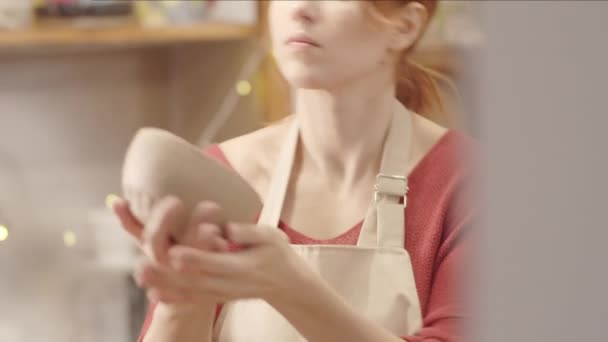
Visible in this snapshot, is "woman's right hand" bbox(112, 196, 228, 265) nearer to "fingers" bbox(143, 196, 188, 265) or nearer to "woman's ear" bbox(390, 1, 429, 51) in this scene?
"fingers" bbox(143, 196, 188, 265)

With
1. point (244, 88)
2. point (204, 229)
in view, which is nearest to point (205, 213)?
point (204, 229)

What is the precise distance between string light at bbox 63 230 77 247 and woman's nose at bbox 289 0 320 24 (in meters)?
0.14

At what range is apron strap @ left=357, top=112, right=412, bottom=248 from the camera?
39 cm

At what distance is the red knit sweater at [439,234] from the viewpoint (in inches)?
15.1

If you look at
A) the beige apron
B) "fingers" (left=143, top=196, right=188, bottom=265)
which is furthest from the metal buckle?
"fingers" (left=143, top=196, right=188, bottom=265)

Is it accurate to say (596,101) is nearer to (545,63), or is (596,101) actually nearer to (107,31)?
(545,63)

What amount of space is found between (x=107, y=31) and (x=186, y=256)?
0.15 meters

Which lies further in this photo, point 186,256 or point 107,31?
point 107,31

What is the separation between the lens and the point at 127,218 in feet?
1.09

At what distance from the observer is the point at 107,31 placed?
429mm

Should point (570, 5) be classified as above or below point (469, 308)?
above

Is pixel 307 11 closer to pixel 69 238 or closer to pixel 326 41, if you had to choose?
pixel 326 41

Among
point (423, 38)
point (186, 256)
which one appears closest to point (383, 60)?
point (423, 38)

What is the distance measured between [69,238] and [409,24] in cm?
18
